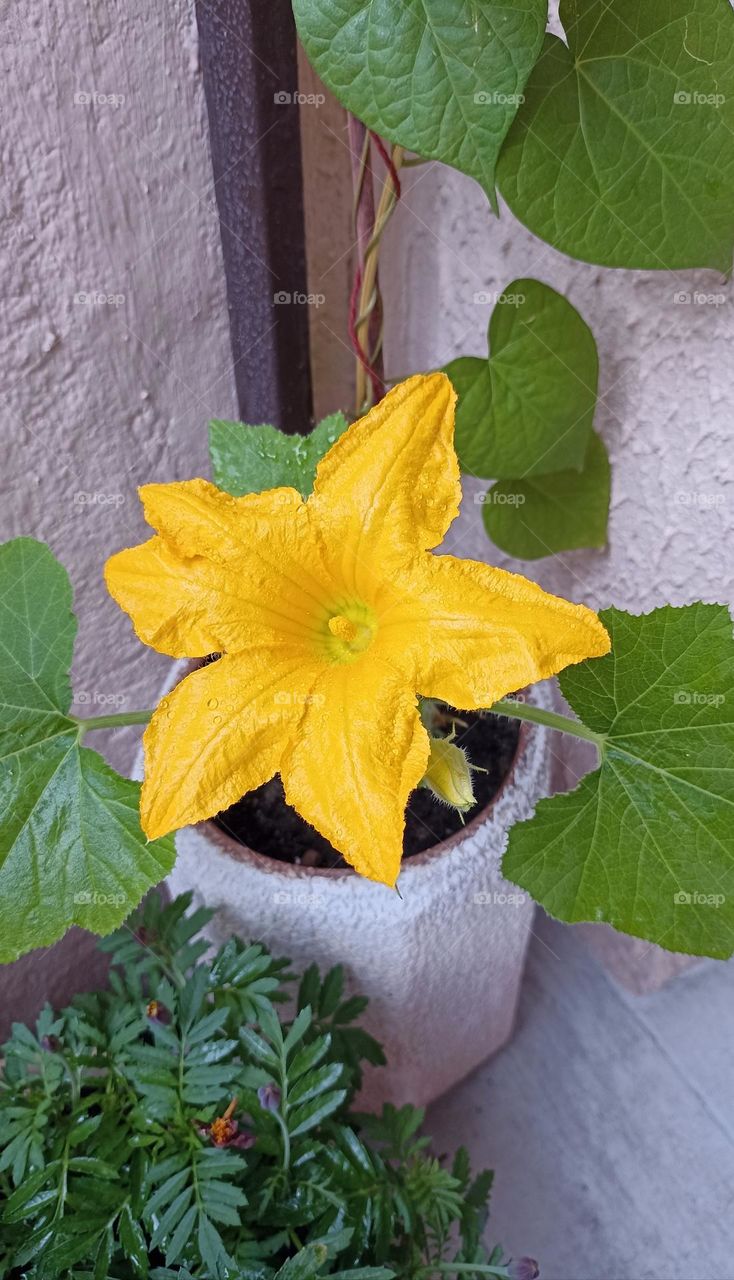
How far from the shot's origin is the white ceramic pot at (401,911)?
0.67m

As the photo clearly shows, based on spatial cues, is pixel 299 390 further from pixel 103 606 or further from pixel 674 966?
pixel 674 966

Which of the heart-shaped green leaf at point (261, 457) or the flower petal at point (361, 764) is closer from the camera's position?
the flower petal at point (361, 764)

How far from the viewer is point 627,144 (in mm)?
562

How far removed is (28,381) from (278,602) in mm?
331

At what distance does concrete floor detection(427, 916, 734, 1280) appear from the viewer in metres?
0.93

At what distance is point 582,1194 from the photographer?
0.96 meters
